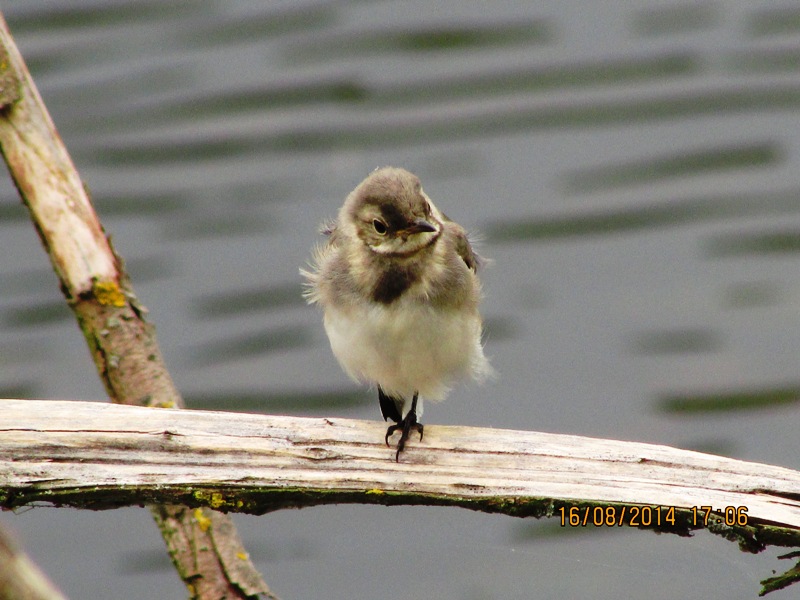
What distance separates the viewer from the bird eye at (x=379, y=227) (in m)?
5.48

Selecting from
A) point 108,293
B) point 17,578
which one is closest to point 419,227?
point 108,293

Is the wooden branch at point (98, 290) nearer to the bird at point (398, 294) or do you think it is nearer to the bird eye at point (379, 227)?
the bird at point (398, 294)

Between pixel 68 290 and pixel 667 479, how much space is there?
10.3 feet

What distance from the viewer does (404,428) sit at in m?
5.11

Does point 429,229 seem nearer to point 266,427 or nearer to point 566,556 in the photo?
point 266,427

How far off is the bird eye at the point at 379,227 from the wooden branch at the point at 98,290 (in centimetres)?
136

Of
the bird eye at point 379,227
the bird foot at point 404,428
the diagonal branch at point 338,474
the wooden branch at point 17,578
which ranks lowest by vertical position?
the wooden branch at point 17,578

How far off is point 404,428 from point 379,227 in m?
1.03

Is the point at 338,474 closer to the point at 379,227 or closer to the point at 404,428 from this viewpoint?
the point at 404,428

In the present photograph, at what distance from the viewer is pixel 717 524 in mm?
4375

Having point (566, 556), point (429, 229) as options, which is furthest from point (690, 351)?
point (429, 229)
